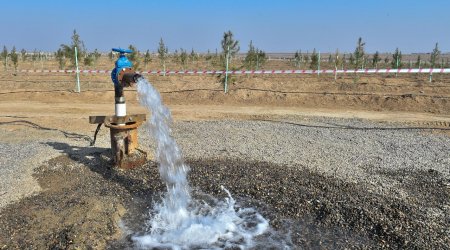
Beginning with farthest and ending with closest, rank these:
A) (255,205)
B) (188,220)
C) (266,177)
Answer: (266,177)
(255,205)
(188,220)

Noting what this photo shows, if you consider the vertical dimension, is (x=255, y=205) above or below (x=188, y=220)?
above

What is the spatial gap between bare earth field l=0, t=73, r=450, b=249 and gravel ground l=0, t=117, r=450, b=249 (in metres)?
0.02

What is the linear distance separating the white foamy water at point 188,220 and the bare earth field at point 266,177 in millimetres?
191

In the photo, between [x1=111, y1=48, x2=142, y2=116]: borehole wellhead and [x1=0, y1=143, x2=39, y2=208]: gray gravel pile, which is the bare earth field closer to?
[x1=0, y1=143, x2=39, y2=208]: gray gravel pile

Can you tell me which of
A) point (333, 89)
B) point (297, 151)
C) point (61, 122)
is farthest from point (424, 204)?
point (333, 89)

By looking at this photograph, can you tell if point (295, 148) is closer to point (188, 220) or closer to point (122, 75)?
point (188, 220)

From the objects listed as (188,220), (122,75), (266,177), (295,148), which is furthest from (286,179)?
(122,75)

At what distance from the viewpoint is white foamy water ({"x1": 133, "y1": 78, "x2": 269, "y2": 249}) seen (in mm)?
4676

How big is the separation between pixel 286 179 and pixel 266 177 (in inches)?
13.2

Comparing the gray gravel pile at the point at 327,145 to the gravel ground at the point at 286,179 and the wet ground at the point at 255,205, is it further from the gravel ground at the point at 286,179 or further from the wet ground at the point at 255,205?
the wet ground at the point at 255,205

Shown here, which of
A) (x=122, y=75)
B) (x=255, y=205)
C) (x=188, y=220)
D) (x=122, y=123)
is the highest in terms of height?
(x=122, y=75)

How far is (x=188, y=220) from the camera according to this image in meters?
5.28

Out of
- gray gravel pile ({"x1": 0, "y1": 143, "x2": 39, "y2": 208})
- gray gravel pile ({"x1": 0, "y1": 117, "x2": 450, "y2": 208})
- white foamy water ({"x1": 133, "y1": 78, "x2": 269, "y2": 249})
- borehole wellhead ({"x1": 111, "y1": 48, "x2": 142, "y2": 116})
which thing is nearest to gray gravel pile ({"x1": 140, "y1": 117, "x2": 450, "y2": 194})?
gray gravel pile ({"x1": 0, "y1": 117, "x2": 450, "y2": 208})

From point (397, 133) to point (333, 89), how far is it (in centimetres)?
939
